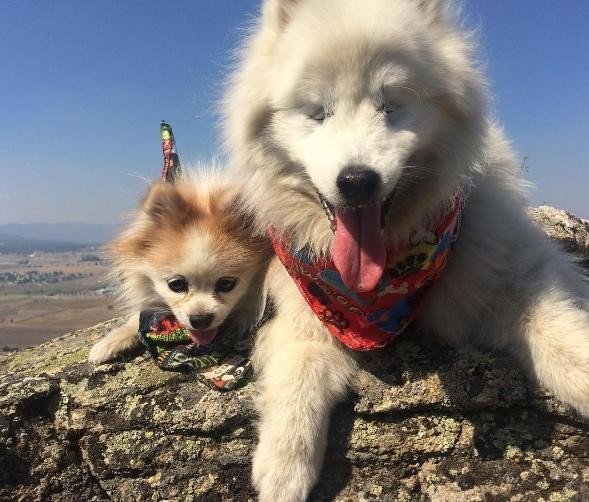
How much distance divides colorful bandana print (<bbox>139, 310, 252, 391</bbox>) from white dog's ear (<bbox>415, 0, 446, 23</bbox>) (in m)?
2.09

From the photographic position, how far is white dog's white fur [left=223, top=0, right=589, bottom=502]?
235 centimetres

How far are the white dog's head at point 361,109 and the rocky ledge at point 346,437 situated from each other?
0.74 metres

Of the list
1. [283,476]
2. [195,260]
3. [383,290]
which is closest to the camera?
[283,476]

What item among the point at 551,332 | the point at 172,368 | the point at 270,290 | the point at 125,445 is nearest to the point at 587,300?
the point at 551,332

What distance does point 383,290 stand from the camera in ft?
8.92

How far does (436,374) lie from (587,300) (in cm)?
92

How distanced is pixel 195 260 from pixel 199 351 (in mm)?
542

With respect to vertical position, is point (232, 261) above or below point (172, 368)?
above

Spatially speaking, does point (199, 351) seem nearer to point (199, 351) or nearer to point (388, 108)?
point (199, 351)

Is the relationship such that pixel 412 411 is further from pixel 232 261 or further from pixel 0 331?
pixel 0 331

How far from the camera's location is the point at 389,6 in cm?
259

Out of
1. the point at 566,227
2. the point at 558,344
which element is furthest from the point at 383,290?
the point at 566,227

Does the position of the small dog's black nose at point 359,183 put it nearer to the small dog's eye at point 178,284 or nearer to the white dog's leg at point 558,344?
the white dog's leg at point 558,344

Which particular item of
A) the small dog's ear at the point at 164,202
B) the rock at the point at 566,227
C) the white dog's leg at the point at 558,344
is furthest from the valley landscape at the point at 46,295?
the rock at the point at 566,227
